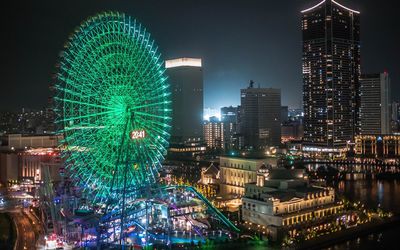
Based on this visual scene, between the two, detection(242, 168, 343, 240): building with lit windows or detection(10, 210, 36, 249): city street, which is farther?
detection(242, 168, 343, 240): building with lit windows

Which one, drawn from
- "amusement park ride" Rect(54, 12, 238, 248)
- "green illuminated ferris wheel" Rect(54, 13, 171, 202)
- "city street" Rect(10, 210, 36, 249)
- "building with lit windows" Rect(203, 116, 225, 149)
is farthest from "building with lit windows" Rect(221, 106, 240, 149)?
"green illuminated ferris wheel" Rect(54, 13, 171, 202)

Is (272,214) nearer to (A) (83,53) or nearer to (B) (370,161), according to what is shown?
(A) (83,53)

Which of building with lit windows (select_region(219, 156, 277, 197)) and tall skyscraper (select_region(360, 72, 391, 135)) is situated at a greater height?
tall skyscraper (select_region(360, 72, 391, 135))

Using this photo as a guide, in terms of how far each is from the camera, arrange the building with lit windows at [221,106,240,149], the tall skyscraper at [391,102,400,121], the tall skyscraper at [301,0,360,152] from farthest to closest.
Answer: the tall skyscraper at [391,102,400,121] → the building with lit windows at [221,106,240,149] → the tall skyscraper at [301,0,360,152]

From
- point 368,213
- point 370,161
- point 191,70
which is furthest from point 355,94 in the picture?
point 368,213

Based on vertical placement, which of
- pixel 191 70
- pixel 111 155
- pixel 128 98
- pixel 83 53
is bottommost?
pixel 111 155

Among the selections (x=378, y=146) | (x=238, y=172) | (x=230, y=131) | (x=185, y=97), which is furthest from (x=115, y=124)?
(x=230, y=131)

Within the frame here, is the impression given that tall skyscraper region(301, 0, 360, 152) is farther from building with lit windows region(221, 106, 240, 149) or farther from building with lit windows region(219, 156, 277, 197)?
building with lit windows region(219, 156, 277, 197)
